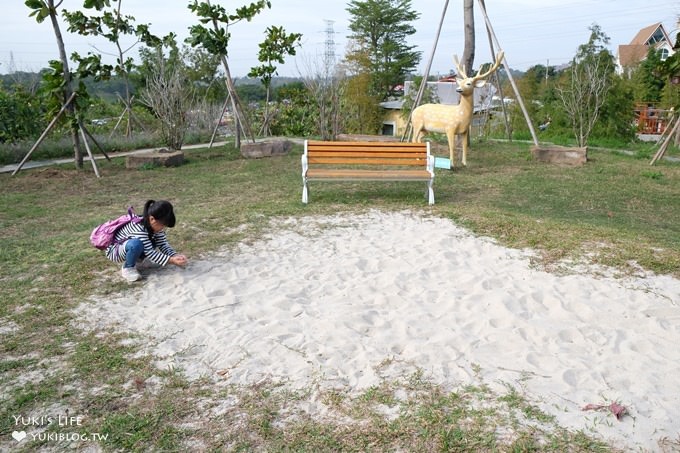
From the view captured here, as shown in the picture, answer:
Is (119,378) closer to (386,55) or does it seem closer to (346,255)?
(346,255)

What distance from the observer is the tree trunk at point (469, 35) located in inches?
492

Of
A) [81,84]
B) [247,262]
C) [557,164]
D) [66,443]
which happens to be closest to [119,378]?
[66,443]

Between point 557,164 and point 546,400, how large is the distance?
872cm

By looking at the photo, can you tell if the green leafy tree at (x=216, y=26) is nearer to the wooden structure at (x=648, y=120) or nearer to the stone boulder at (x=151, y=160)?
the stone boulder at (x=151, y=160)

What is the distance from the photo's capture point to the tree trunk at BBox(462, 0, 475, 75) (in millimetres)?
12500

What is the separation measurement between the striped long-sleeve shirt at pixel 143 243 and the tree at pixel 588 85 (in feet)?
36.9

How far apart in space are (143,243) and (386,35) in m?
43.5

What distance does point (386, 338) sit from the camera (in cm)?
345

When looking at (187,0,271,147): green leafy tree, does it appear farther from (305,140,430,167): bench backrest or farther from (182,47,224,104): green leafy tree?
(182,47,224,104): green leafy tree

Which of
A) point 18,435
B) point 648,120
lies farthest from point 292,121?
point 18,435

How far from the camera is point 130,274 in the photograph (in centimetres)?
433

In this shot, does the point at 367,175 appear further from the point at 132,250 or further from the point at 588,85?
the point at 588,85

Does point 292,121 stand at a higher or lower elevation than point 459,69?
lower

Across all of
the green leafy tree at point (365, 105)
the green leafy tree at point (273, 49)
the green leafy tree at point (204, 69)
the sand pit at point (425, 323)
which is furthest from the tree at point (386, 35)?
the sand pit at point (425, 323)
